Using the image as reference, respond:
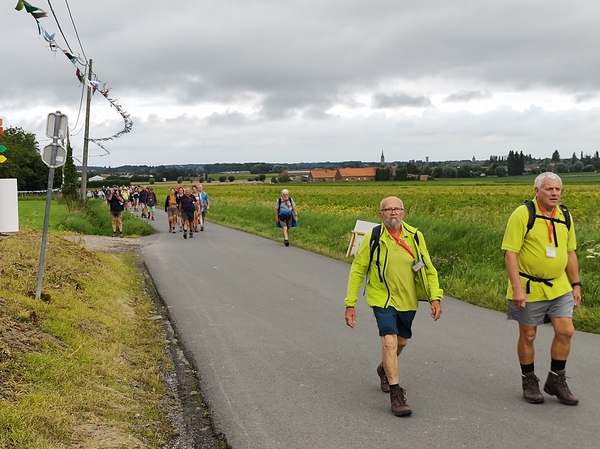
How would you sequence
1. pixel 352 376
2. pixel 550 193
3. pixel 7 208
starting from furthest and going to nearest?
1. pixel 7 208
2. pixel 352 376
3. pixel 550 193

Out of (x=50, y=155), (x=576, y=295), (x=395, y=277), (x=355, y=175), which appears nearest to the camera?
(x=395, y=277)

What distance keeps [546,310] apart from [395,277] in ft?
4.15

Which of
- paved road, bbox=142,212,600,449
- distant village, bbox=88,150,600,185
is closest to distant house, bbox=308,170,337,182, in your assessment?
distant village, bbox=88,150,600,185

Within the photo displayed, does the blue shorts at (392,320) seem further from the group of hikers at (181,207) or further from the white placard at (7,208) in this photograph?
the group of hikers at (181,207)

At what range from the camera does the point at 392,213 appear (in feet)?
17.0

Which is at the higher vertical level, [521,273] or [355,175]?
[355,175]

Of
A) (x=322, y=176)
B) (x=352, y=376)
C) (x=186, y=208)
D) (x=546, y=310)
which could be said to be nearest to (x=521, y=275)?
(x=546, y=310)

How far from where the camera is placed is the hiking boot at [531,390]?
5242mm

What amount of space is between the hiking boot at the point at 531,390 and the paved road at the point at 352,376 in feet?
0.27

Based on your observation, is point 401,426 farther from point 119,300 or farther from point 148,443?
point 119,300

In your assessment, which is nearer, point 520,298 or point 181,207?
point 520,298

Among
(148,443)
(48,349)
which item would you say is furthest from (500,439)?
(48,349)

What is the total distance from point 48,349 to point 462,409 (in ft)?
11.8

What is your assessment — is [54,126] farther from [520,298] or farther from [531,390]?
[531,390]
